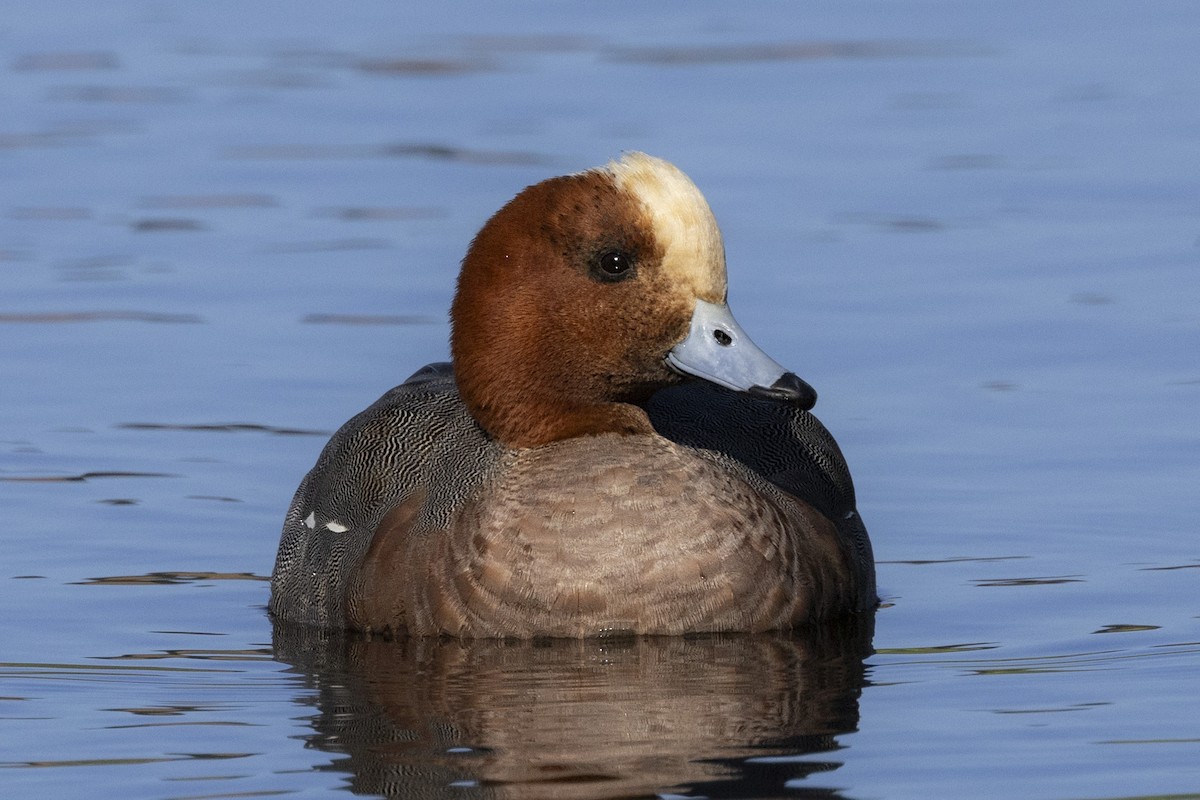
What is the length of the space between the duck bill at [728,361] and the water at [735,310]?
0.72 m

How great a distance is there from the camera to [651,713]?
6738 millimetres

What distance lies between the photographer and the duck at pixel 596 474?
735cm

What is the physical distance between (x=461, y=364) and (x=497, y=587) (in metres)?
0.72

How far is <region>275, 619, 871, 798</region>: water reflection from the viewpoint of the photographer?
616 centimetres

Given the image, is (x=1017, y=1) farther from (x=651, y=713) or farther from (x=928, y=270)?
(x=651, y=713)

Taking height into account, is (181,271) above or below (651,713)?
above

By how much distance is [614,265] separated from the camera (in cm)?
750

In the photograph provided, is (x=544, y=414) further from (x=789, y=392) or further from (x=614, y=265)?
(x=789, y=392)

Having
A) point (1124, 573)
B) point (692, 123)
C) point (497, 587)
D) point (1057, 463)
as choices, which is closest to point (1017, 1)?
point (692, 123)

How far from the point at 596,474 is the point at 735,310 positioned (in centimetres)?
399

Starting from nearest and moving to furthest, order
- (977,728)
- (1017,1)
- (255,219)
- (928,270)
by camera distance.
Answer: (977,728) → (928,270) → (255,219) → (1017,1)

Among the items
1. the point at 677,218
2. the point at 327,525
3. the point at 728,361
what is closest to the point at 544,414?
the point at 728,361

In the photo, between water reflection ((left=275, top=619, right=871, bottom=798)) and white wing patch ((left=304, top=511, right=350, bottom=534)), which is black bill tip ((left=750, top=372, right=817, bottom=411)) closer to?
water reflection ((left=275, top=619, right=871, bottom=798))

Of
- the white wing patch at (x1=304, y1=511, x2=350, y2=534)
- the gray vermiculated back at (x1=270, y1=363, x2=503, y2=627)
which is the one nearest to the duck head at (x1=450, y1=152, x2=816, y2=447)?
the gray vermiculated back at (x1=270, y1=363, x2=503, y2=627)
